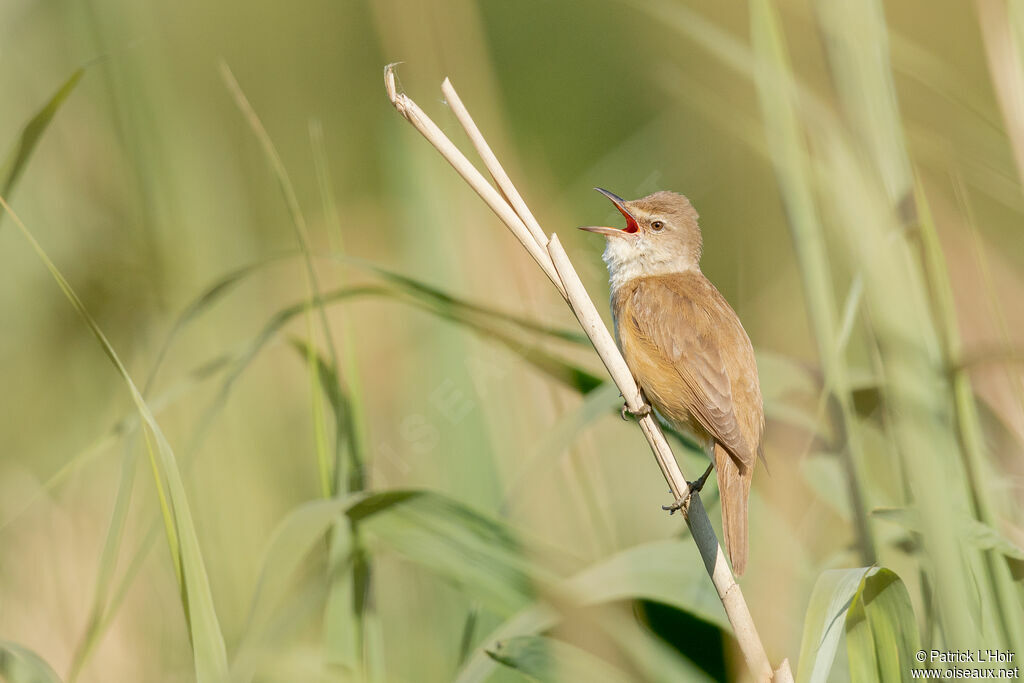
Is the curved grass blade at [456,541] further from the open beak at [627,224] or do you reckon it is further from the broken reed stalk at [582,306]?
the open beak at [627,224]

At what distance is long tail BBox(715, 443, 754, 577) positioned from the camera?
1579 millimetres

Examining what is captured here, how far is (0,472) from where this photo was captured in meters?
2.53

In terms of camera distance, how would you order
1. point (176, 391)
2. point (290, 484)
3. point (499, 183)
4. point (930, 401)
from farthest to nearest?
point (290, 484), point (176, 391), point (499, 183), point (930, 401)

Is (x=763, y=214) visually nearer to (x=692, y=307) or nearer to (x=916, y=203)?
(x=692, y=307)

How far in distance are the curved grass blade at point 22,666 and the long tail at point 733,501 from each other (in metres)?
1.29

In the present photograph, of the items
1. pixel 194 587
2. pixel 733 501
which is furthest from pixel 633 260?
pixel 194 587

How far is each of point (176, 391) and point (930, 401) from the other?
1.57m

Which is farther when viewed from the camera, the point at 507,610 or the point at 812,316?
the point at 507,610

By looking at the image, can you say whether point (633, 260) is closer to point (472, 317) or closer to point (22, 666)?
point (472, 317)

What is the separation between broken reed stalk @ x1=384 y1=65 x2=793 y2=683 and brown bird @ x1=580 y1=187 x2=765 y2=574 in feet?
0.67

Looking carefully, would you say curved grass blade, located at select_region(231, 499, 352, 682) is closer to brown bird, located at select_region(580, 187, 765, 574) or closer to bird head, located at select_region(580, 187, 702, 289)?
brown bird, located at select_region(580, 187, 765, 574)

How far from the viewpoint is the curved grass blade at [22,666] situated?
5.04 feet

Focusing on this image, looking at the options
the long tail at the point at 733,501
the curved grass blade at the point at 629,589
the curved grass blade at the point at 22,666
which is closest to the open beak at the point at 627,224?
the long tail at the point at 733,501

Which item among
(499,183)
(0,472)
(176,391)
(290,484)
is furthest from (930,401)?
(0,472)
